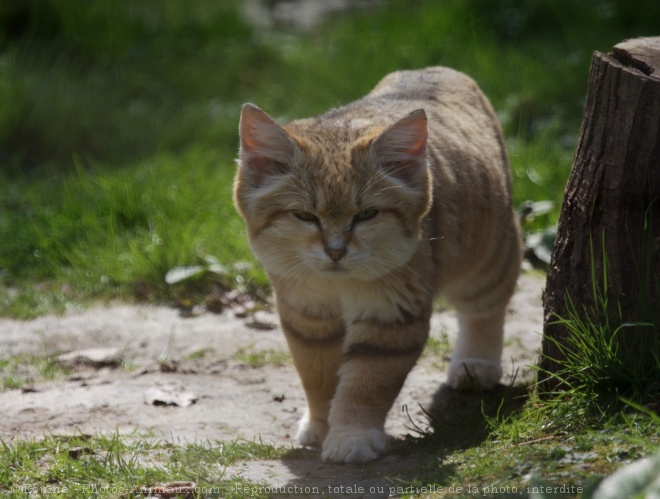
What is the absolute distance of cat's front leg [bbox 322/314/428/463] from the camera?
12.4ft

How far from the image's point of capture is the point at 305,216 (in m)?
3.66

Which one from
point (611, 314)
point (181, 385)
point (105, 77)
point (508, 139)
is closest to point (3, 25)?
point (105, 77)

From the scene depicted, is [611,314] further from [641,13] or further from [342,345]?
[641,13]

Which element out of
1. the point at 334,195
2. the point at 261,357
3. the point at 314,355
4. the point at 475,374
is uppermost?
the point at 334,195

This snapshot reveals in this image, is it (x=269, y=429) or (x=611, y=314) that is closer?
(x=611, y=314)

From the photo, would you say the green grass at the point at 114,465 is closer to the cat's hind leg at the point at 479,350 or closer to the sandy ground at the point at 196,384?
the sandy ground at the point at 196,384

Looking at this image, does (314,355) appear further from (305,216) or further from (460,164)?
(460,164)

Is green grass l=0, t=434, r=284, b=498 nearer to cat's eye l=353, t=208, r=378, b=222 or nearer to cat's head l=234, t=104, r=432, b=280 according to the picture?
cat's head l=234, t=104, r=432, b=280

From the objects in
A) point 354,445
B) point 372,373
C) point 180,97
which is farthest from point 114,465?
point 180,97

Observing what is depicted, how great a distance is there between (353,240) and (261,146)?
54 cm

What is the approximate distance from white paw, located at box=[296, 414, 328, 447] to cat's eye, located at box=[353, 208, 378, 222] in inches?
38.9

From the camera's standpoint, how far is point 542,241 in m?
5.91

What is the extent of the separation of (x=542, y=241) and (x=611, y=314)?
2511mm

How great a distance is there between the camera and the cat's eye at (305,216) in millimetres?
3643
